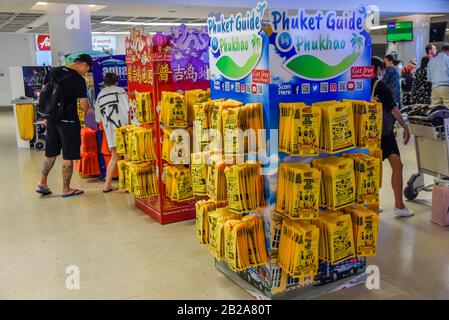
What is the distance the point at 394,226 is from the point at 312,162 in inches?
75.2

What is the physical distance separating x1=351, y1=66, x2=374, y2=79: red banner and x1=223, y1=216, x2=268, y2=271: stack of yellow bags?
1124 millimetres

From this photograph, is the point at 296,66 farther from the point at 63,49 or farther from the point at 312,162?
the point at 63,49

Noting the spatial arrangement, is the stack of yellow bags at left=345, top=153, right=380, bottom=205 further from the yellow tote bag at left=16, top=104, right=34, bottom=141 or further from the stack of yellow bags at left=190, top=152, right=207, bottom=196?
the yellow tote bag at left=16, top=104, right=34, bottom=141

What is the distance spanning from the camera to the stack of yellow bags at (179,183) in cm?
456

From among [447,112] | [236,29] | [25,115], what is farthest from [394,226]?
[25,115]

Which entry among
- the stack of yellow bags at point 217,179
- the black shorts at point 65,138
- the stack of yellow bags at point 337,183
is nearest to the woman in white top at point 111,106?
the black shorts at point 65,138

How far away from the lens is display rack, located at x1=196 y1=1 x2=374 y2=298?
2.81 metres

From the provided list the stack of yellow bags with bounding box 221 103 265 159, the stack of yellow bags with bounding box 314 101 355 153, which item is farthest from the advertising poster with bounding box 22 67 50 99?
the stack of yellow bags with bounding box 314 101 355 153

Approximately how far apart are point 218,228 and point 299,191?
625 millimetres

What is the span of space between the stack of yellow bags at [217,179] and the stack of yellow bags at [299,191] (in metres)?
0.40

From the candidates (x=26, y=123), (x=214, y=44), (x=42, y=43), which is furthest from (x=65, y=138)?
(x=42, y=43)

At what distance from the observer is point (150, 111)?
15.3ft

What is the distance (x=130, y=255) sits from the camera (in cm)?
399

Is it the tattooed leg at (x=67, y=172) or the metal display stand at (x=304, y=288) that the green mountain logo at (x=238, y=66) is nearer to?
the metal display stand at (x=304, y=288)
